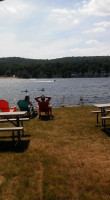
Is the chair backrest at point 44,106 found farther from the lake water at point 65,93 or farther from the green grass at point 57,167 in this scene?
the lake water at point 65,93

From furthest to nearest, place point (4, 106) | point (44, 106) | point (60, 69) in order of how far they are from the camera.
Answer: point (60, 69), point (44, 106), point (4, 106)

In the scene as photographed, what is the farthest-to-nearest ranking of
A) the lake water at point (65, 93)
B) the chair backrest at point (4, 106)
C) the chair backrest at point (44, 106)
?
the lake water at point (65, 93), the chair backrest at point (44, 106), the chair backrest at point (4, 106)

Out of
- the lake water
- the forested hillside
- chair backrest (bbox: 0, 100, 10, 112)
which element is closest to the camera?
chair backrest (bbox: 0, 100, 10, 112)

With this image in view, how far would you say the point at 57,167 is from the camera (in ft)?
16.6

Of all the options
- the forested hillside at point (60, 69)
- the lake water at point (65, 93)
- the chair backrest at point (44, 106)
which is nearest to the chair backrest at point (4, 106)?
the chair backrest at point (44, 106)

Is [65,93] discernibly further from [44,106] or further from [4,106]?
[4,106]

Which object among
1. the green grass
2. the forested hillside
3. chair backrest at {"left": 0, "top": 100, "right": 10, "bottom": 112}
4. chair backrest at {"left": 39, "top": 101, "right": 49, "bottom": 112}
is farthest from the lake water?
the forested hillside

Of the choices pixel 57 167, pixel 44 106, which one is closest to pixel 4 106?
pixel 44 106

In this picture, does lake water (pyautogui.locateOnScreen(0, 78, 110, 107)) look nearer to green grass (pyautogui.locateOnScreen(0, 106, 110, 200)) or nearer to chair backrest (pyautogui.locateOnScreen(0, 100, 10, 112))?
chair backrest (pyautogui.locateOnScreen(0, 100, 10, 112))

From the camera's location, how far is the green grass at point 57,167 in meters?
3.96

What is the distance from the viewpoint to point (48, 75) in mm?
194125

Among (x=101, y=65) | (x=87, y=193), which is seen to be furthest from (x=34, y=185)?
(x=101, y=65)

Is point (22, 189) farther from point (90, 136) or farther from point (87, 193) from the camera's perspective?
point (90, 136)

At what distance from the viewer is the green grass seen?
396 cm
